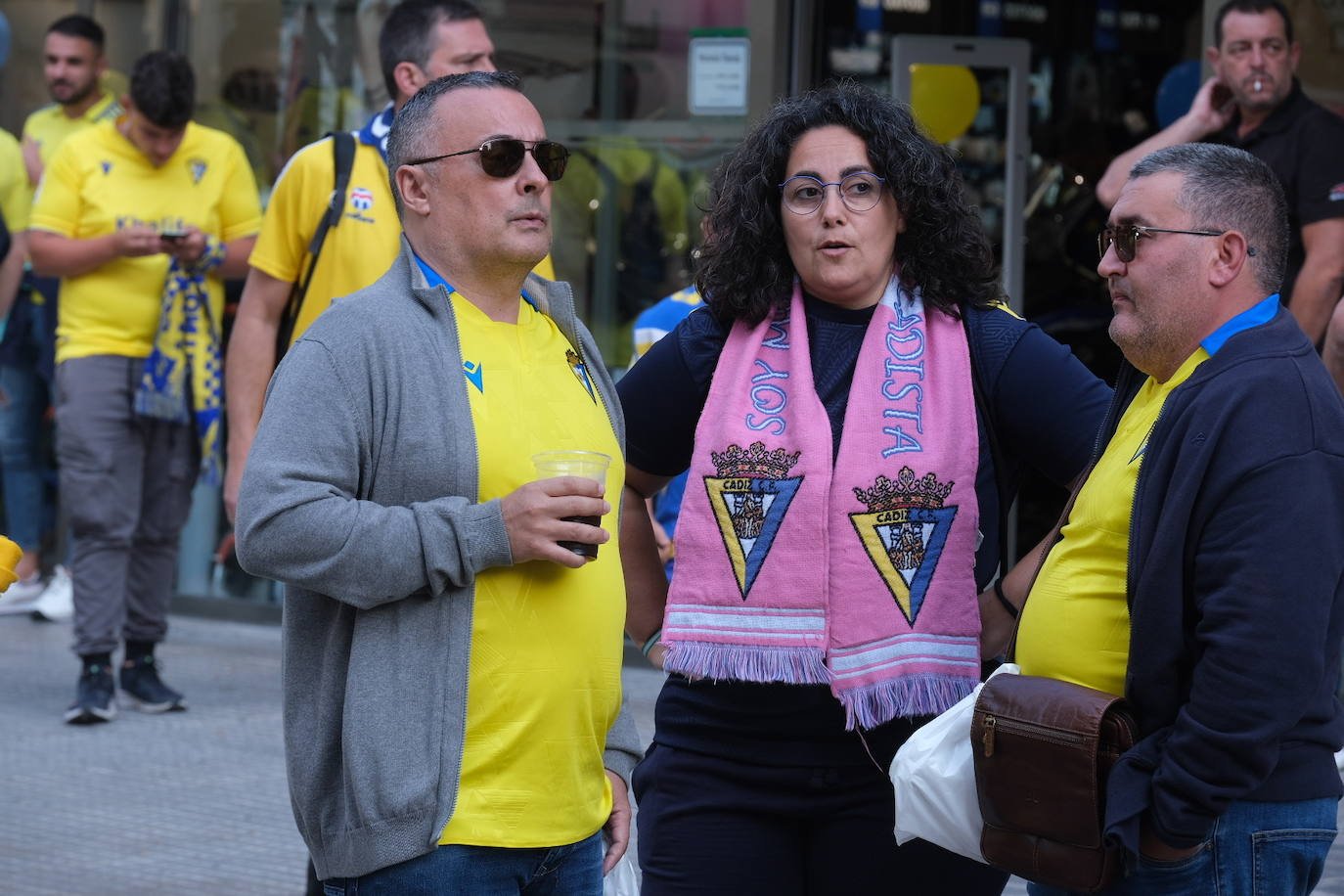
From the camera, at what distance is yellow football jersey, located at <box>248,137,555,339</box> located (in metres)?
4.62

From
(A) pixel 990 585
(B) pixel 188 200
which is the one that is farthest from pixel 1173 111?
(A) pixel 990 585

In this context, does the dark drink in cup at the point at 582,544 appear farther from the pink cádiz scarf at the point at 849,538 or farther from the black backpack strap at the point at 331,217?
the black backpack strap at the point at 331,217

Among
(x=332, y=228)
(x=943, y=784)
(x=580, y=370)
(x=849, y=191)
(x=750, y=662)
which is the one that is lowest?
(x=943, y=784)

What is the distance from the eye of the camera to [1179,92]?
8094mm

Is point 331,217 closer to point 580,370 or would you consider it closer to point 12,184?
point 580,370

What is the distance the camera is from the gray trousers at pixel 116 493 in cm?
709

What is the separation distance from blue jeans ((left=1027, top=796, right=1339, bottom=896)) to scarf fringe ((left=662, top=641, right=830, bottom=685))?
639mm

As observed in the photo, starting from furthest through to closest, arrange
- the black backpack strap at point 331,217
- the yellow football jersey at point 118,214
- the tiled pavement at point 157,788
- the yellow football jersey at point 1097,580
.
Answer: the yellow football jersey at point 118,214, the tiled pavement at point 157,788, the black backpack strap at point 331,217, the yellow football jersey at point 1097,580

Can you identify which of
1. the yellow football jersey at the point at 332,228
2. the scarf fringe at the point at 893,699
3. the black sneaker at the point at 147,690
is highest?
the yellow football jersey at the point at 332,228

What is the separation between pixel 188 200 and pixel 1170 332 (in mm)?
5252

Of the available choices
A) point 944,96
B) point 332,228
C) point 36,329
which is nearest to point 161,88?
point 36,329

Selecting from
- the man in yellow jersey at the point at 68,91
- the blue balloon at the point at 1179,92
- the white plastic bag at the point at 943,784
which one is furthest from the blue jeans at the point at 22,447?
the white plastic bag at the point at 943,784

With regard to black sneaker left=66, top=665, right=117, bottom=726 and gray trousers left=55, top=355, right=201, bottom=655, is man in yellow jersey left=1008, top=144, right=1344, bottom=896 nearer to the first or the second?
gray trousers left=55, top=355, right=201, bottom=655

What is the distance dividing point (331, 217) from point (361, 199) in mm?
89
